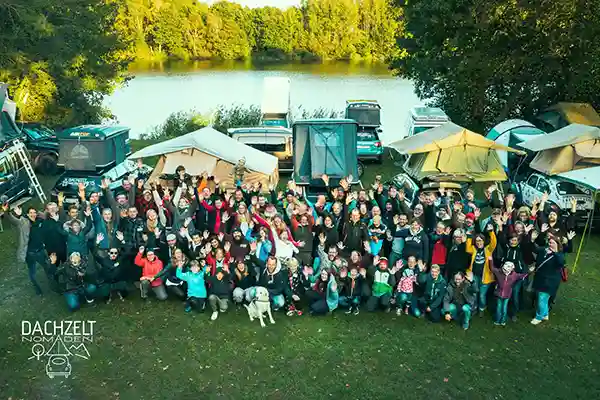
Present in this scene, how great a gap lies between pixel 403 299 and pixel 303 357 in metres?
2.10

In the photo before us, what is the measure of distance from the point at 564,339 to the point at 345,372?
3.71m

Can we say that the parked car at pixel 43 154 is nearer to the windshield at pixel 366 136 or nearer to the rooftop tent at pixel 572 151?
the windshield at pixel 366 136

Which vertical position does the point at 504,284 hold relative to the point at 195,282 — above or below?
above

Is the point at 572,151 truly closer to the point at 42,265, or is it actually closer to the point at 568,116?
the point at 568,116

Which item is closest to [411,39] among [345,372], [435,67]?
[435,67]

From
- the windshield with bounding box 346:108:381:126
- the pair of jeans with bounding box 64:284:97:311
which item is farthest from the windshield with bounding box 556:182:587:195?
the pair of jeans with bounding box 64:284:97:311

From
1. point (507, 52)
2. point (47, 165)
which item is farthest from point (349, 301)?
point (507, 52)

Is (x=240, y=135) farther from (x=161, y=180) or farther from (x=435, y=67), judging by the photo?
(x=435, y=67)

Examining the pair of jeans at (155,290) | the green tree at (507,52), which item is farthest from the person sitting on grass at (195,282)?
the green tree at (507,52)

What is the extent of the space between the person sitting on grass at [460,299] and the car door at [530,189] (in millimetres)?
5925

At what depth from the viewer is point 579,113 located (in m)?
18.1

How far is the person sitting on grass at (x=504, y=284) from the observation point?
26.3 feet

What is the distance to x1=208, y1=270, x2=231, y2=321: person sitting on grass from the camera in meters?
8.51

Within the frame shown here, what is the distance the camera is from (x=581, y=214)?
1187cm
